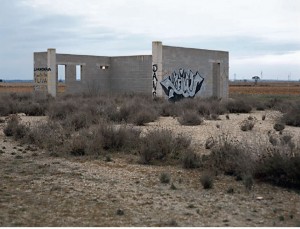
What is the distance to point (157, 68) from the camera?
33844 mm

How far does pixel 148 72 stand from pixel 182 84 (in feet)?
10.9

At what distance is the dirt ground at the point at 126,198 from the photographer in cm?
684

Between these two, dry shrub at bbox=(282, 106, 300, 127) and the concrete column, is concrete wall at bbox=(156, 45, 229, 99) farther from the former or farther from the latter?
dry shrub at bbox=(282, 106, 300, 127)

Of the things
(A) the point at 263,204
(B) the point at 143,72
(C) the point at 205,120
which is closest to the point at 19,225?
(A) the point at 263,204

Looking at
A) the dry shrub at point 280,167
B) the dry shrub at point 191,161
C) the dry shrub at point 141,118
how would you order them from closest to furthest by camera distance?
the dry shrub at point 280,167
the dry shrub at point 191,161
the dry shrub at point 141,118

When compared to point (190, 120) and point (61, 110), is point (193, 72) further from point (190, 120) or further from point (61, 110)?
point (190, 120)

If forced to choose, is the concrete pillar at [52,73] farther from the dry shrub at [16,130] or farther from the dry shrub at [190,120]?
the dry shrub at [16,130]

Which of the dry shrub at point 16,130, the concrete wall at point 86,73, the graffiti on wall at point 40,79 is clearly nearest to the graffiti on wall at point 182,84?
the concrete wall at point 86,73

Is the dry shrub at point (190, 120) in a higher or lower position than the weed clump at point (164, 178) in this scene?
higher

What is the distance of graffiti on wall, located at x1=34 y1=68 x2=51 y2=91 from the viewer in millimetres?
38344

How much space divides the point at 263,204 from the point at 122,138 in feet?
20.4

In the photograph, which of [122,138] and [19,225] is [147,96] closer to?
[122,138]

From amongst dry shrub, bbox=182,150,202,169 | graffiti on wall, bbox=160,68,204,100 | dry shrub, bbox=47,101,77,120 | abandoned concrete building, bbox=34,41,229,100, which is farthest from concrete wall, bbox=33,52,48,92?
dry shrub, bbox=182,150,202,169

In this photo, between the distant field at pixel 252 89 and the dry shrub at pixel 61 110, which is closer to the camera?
the dry shrub at pixel 61 110
